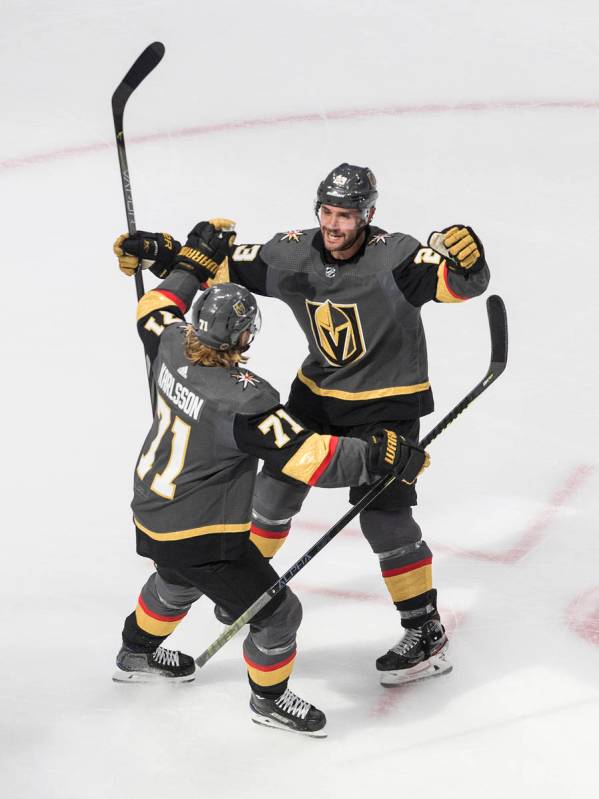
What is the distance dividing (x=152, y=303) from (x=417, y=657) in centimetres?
123

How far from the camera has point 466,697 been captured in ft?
11.2

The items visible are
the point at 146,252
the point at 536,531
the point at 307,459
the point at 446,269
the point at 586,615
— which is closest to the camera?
the point at 307,459

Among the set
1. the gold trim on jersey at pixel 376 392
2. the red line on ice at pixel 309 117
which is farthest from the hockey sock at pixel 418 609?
the red line on ice at pixel 309 117

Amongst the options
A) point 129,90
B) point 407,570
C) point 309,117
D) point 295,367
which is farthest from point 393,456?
point 309,117

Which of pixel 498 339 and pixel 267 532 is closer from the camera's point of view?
pixel 498 339

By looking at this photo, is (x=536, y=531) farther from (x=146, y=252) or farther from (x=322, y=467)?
(x=146, y=252)

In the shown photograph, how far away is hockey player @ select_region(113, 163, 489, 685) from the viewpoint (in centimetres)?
329

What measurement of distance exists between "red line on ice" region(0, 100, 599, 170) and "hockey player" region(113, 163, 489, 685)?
2890 millimetres

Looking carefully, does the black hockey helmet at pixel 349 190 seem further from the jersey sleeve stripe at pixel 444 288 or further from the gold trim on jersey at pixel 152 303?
the gold trim on jersey at pixel 152 303

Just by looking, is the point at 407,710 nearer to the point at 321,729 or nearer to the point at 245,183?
the point at 321,729

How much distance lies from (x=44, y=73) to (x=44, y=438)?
3.00 meters

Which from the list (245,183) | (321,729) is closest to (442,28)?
(245,183)

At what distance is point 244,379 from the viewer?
2.92m

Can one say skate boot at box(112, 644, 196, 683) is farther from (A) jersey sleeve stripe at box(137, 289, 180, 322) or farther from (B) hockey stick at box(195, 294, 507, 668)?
(A) jersey sleeve stripe at box(137, 289, 180, 322)
